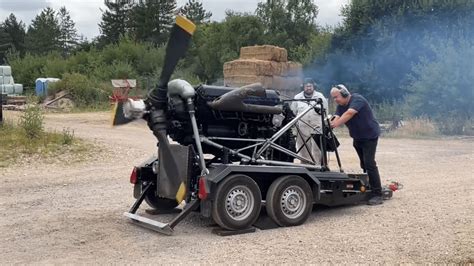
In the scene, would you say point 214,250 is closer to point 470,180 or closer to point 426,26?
point 470,180

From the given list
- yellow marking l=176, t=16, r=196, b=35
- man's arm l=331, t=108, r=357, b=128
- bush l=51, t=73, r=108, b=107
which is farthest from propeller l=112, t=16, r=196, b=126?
bush l=51, t=73, r=108, b=107

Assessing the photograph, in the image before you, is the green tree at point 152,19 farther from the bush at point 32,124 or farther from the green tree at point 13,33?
the bush at point 32,124

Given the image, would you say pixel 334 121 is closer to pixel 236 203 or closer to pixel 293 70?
pixel 236 203

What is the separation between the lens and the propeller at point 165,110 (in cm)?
730

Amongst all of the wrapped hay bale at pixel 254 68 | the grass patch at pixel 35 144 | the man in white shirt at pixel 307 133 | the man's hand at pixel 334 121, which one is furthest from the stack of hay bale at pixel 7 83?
the man's hand at pixel 334 121

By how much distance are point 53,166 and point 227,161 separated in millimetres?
6760

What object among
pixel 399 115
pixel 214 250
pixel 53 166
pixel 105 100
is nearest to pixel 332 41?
pixel 399 115

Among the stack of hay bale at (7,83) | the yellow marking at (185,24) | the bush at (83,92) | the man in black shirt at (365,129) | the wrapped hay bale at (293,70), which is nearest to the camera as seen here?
the yellow marking at (185,24)

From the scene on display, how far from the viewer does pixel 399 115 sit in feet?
Result: 75.7

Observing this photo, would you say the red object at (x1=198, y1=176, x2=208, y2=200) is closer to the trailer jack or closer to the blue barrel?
the trailer jack

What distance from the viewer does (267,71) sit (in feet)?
84.1

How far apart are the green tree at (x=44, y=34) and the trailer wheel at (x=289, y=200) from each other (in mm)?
71044

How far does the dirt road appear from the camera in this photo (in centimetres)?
659

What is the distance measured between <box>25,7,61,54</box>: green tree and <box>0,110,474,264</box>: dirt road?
67918 mm
